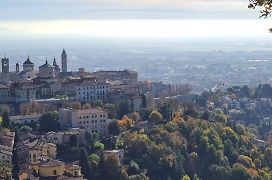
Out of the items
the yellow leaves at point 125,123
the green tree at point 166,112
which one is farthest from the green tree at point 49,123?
the green tree at point 166,112

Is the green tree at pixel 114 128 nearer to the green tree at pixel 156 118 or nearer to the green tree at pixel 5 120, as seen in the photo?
the green tree at pixel 156 118

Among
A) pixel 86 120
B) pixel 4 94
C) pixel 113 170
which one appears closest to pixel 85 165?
pixel 113 170

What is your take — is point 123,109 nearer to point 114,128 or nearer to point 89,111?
point 89,111

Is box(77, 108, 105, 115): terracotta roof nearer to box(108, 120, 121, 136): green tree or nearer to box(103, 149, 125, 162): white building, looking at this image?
box(108, 120, 121, 136): green tree

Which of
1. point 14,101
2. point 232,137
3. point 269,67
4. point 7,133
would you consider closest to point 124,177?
point 7,133

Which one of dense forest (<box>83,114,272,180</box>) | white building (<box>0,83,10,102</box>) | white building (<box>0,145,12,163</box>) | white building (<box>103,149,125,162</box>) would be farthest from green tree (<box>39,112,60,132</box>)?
white building (<box>0,83,10,102</box>)

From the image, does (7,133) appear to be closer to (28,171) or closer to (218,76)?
(28,171)
